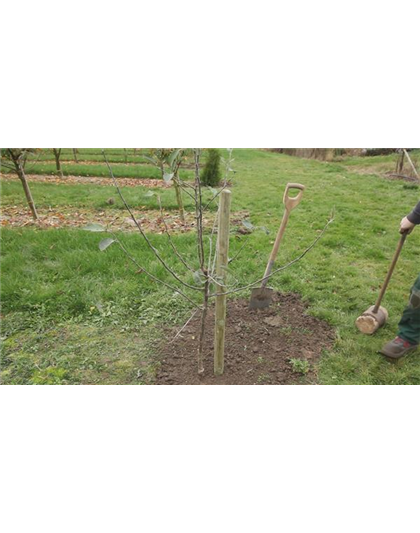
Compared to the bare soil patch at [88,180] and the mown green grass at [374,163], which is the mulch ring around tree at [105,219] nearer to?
the bare soil patch at [88,180]

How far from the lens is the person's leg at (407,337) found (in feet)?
7.25

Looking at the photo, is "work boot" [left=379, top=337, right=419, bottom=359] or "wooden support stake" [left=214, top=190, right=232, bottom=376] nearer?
"wooden support stake" [left=214, top=190, right=232, bottom=376]

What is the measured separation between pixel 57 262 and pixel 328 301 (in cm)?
263

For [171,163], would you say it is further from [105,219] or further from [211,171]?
[211,171]

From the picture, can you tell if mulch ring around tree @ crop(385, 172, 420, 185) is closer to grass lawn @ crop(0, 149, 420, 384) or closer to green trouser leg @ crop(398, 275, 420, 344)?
grass lawn @ crop(0, 149, 420, 384)

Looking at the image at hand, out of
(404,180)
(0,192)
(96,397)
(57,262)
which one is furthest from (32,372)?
(404,180)

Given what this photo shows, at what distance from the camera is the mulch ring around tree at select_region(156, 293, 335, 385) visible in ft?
6.91

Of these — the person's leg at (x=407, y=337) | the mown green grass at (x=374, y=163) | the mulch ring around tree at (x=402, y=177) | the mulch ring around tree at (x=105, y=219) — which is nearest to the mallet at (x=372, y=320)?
the person's leg at (x=407, y=337)

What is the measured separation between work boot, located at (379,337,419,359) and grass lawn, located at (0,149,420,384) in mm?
54

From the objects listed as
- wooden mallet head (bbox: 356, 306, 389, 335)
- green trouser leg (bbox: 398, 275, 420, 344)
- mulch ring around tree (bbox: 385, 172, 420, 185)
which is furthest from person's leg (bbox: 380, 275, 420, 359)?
mulch ring around tree (bbox: 385, 172, 420, 185)

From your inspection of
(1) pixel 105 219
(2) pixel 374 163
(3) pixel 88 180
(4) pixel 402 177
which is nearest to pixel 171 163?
(1) pixel 105 219

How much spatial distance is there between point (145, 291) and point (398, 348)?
2023 mm

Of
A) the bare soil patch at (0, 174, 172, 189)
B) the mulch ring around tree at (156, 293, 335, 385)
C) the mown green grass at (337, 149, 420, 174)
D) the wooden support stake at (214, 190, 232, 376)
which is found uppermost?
the mown green grass at (337, 149, 420, 174)
